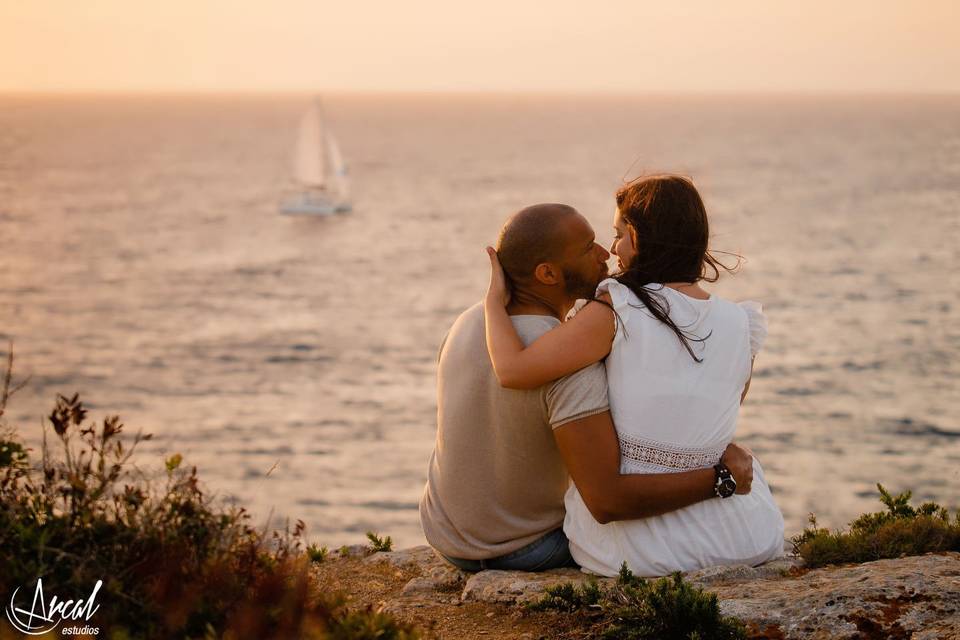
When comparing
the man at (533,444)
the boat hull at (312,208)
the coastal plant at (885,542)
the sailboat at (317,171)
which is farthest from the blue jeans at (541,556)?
the boat hull at (312,208)

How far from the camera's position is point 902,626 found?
345 centimetres

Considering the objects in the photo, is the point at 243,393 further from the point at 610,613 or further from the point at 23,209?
the point at 23,209

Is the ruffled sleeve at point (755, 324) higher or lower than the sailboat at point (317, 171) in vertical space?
lower

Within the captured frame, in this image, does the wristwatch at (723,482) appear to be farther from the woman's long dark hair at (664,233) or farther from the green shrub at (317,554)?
the green shrub at (317,554)

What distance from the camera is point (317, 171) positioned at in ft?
251

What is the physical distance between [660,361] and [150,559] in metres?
1.87

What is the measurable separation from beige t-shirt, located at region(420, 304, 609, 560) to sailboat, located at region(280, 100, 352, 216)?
2583 inches

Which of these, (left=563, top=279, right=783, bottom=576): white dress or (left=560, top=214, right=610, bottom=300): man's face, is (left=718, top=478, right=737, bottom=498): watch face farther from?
(left=560, top=214, right=610, bottom=300): man's face

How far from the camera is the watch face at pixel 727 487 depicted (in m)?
4.06

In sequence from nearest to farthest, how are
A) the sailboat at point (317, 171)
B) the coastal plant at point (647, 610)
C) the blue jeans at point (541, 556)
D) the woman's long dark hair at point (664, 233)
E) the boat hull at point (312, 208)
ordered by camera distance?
the coastal plant at point (647, 610)
the woman's long dark hair at point (664, 233)
the blue jeans at point (541, 556)
the sailboat at point (317, 171)
the boat hull at point (312, 208)

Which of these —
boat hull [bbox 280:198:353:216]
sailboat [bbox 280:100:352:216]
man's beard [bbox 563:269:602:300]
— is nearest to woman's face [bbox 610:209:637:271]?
man's beard [bbox 563:269:602:300]

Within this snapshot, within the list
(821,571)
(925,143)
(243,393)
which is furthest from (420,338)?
(925,143)

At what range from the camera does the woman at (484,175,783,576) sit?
3847 mm

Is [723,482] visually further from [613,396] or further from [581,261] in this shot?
[581,261]
